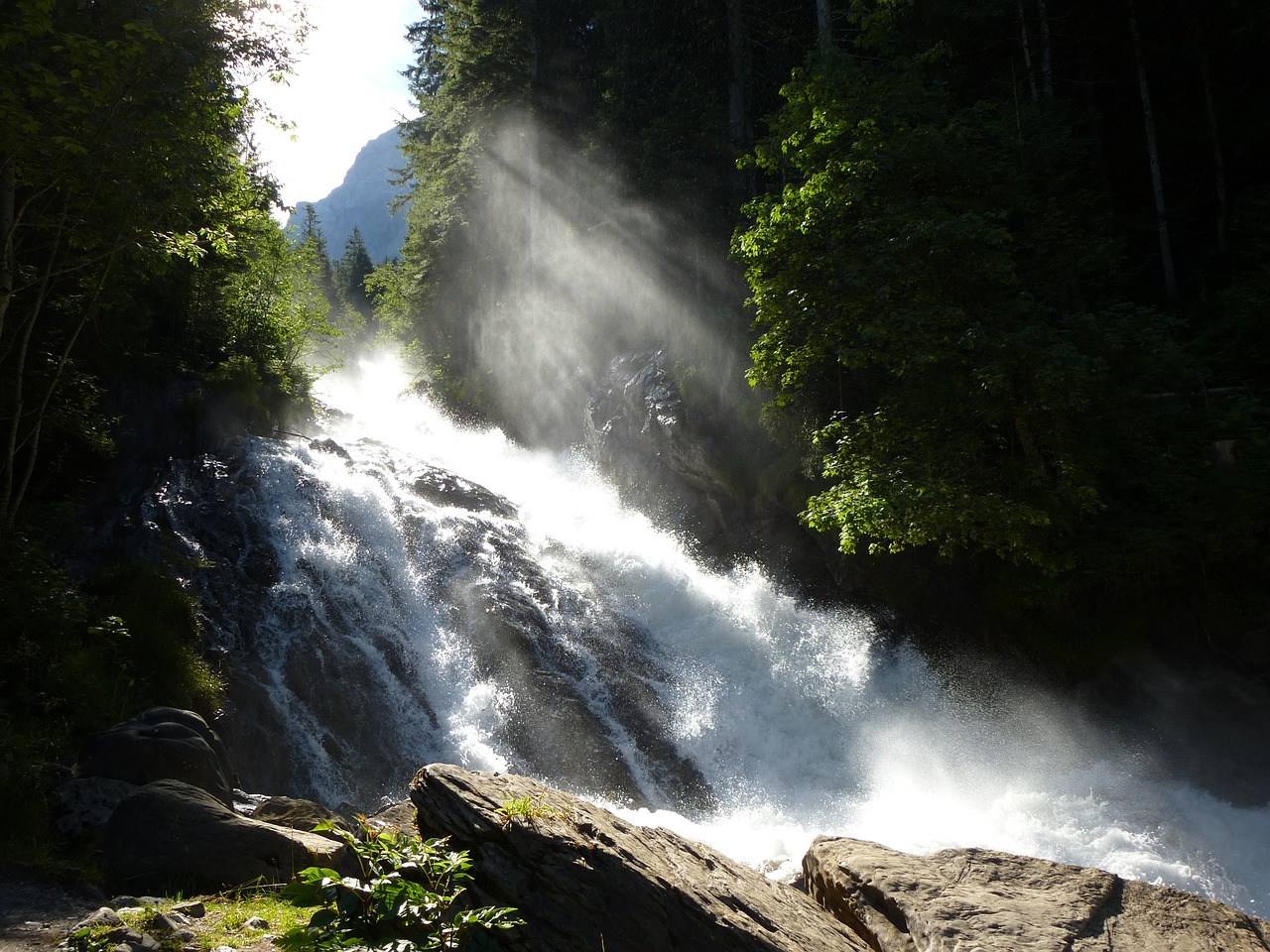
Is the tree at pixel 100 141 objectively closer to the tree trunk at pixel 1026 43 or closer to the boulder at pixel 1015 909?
the boulder at pixel 1015 909

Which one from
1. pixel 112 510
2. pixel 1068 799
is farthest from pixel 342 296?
pixel 1068 799

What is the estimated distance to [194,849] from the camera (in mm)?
5051

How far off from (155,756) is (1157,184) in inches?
807

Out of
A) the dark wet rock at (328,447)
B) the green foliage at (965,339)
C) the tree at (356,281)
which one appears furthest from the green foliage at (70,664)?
the tree at (356,281)

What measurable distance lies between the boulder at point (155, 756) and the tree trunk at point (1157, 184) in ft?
60.3

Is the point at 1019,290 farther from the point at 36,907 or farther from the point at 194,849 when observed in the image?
the point at 36,907

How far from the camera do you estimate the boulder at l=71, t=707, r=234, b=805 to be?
6.39 meters

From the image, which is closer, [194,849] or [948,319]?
[194,849]

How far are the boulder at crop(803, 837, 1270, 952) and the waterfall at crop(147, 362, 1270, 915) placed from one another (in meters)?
3.87

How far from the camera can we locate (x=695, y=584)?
16688 mm

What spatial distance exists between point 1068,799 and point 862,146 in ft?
34.0

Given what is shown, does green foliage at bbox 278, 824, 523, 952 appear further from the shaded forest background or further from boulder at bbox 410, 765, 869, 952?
the shaded forest background

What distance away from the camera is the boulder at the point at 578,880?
371cm

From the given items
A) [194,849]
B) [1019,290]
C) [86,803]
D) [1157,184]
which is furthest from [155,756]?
[1157,184]
